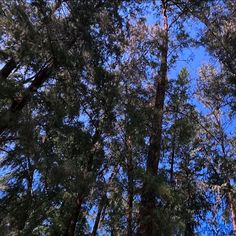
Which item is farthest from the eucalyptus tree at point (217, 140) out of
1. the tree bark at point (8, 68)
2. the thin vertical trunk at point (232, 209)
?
the tree bark at point (8, 68)

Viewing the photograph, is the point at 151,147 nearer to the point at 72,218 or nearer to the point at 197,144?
the point at 72,218

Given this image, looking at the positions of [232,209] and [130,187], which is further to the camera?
[232,209]

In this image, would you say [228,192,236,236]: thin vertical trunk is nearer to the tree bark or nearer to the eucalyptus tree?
the eucalyptus tree

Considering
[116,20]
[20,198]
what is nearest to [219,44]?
[116,20]

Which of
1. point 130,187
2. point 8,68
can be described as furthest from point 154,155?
point 8,68

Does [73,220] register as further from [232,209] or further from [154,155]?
[232,209]

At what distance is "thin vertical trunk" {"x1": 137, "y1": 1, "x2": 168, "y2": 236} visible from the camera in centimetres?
776

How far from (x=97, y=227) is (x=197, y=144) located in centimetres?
432

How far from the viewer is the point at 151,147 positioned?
8.93 meters

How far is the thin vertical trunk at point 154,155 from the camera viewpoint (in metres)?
7.76

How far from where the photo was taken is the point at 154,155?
29.0 feet

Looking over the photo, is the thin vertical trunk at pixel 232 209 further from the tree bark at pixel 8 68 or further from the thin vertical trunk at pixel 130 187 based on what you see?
the tree bark at pixel 8 68

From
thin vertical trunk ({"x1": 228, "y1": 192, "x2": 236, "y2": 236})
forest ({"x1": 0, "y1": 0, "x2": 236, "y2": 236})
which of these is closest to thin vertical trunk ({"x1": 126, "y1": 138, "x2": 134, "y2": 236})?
forest ({"x1": 0, "y1": 0, "x2": 236, "y2": 236})

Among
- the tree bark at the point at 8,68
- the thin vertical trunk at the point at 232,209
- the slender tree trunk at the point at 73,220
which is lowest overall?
the slender tree trunk at the point at 73,220
